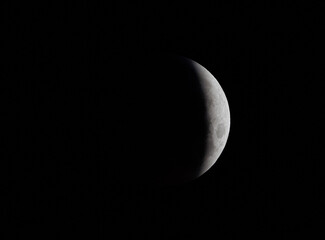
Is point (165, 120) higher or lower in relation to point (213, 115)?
lower

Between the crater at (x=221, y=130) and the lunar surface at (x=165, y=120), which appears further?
the crater at (x=221, y=130)

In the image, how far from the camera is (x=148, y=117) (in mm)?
3146

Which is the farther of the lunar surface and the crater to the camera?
the crater

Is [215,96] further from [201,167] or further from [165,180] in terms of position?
[165,180]

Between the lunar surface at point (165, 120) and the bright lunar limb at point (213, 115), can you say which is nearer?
the lunar surface at point (165, 120)

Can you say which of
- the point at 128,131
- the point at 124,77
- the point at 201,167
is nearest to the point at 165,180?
the point at 201,167

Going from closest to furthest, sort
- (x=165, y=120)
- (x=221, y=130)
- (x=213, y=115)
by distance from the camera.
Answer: (x=165, y=120)
(x=213, y=115)
(x=221, y=130)

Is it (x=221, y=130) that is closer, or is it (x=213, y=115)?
(x=213, y=115)

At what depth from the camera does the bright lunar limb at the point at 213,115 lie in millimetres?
3441

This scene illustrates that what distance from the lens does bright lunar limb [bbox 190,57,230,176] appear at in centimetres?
344

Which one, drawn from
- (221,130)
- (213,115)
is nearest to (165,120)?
(213,115)

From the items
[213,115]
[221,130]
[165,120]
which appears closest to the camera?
[165,120]

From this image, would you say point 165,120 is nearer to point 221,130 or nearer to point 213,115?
point 213,115

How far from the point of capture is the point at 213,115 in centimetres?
345
